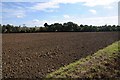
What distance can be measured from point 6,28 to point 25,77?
3630 centimetres

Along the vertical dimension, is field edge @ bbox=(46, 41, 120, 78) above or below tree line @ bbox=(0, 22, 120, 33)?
below

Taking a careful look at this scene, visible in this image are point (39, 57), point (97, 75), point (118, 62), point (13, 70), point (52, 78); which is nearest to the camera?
point (52, 78)

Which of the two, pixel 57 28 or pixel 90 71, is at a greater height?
pixel 57 28

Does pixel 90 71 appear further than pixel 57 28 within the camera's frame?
No

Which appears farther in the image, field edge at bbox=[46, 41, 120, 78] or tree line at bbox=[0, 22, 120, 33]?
tree line at bbox=[0, 22, 120, 33]

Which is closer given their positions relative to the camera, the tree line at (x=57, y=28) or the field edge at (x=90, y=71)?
the field edge at (x=90, y=71)

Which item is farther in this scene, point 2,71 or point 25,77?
point 2,71

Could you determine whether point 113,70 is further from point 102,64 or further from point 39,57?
point 39,57

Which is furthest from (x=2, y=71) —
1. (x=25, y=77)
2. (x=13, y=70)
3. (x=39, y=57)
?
(x=39, y=57)

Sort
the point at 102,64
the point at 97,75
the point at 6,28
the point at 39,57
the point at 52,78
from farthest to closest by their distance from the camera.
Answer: the point at 6,28 < the point at 39,57 < the point at 102,64 < the point at 97,75 < the point at 52,78

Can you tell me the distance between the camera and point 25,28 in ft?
151

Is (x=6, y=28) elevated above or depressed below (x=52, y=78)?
above

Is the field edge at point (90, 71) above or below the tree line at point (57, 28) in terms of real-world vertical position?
below

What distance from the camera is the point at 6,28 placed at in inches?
1629
